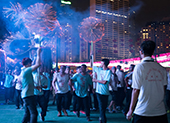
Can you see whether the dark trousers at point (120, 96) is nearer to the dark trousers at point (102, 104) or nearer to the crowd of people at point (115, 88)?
the crowd of people at point (115, 88)

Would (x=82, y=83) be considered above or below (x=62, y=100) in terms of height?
above

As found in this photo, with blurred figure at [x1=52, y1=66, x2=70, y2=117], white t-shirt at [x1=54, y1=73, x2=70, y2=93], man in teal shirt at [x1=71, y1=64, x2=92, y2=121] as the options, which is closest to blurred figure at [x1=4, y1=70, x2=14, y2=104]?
blurred figure at [x1=52, y1=66, x2=70, y2=117]

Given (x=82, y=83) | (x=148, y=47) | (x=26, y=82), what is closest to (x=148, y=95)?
(x=148, y=47)

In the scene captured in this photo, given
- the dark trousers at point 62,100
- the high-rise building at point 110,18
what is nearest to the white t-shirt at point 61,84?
the dark trousers at point 62,100

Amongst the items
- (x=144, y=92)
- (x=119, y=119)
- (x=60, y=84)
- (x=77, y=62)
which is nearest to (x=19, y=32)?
(x=60, y=84)

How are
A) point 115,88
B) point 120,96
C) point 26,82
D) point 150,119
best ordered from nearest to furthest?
point 150,119
point 26,82
point 115,88
point 120,96

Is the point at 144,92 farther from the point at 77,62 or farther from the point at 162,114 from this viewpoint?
the point at 77,62

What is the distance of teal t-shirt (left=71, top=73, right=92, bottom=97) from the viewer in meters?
6.93

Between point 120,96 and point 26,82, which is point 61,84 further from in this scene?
point 120,96

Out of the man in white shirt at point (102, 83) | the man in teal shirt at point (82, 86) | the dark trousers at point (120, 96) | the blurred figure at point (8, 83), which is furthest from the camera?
the blurred figure at point (8, 83)

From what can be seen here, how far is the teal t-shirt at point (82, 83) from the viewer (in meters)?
6.93

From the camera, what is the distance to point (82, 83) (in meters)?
6.98

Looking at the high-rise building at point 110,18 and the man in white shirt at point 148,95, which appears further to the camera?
the high-rise building at point 110,18

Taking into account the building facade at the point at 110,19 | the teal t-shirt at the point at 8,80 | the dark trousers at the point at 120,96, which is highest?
the building facade at the point at 110,19
